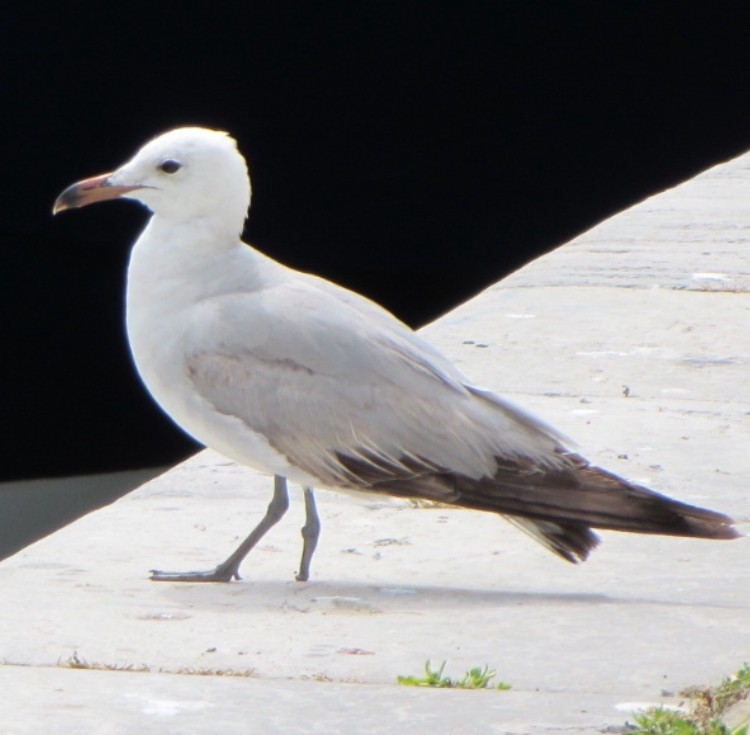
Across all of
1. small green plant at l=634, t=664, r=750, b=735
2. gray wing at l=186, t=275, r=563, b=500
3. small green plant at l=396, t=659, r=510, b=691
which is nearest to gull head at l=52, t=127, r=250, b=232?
gray wing at l=186, t=275, r=563, b=500

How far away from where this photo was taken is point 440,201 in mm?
12734

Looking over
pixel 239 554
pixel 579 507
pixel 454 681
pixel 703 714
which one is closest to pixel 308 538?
pixel 239 554

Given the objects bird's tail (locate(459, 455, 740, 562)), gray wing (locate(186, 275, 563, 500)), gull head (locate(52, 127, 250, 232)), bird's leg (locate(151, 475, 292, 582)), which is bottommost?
bird's leg (locate(151, 475, 292, 582))

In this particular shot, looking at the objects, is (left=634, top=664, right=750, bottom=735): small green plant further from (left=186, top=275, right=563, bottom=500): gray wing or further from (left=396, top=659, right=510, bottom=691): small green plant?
(left=186, top=275, right=563, bottom=500): gray wing

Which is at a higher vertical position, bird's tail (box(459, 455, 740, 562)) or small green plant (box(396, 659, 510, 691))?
bird's tail (box(459, 455, 740, 562))

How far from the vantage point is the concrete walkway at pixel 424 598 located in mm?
2693

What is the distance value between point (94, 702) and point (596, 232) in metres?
4.50

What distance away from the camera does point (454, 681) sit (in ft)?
9.30

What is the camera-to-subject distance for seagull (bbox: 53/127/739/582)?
3.56 metres

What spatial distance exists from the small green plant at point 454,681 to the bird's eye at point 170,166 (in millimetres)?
1532

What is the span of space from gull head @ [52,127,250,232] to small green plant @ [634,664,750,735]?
5.51 feet

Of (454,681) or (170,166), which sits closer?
(454,681)

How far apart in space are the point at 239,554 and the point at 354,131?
30.5ft

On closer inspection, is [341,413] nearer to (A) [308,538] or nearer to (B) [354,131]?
(A) [308,538]
